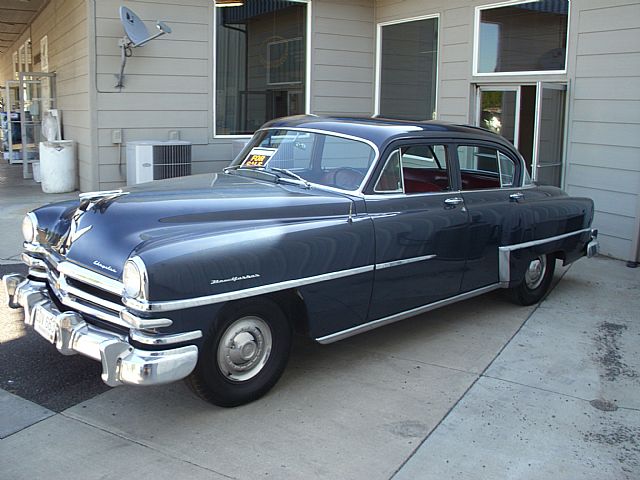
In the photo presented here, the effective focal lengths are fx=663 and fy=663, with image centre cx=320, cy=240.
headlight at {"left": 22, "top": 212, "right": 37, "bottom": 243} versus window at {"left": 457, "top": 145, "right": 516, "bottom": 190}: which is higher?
window at {"left": 457, "top": 145, "right": 516, "bottom": 190}

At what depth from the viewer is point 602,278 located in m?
7.41

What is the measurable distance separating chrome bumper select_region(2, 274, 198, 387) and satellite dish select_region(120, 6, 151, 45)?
6.27m

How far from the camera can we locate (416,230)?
189 inches

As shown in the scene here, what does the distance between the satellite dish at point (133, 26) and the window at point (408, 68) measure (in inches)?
165

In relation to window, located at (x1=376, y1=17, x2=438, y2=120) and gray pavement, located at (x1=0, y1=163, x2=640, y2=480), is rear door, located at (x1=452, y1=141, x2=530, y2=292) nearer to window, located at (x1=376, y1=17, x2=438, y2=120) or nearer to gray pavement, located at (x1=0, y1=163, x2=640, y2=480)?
gray pavement, located at (x1=0, y1=163, x2=640, y2=480)

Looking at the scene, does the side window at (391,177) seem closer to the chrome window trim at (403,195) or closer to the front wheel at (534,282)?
the chrome window trim at (403,195)

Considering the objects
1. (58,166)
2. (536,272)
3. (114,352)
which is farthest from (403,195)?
(58,166)

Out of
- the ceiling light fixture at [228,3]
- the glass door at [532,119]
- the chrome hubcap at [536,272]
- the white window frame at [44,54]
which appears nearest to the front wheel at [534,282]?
the chrome hubcap at [536,272]

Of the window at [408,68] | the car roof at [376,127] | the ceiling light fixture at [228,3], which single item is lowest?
the car roof at [376,127]

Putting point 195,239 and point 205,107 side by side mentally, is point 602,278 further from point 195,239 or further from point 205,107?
point 205,107

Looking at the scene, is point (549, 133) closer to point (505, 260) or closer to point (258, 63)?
point (505, 260)

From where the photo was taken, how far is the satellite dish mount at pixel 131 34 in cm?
923

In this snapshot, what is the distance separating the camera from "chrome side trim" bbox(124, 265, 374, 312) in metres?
3.37

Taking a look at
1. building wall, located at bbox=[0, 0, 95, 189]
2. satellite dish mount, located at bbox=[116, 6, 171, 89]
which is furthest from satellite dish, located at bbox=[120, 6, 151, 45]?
building wall, located at bbox=[0, 0, 95, 189]
